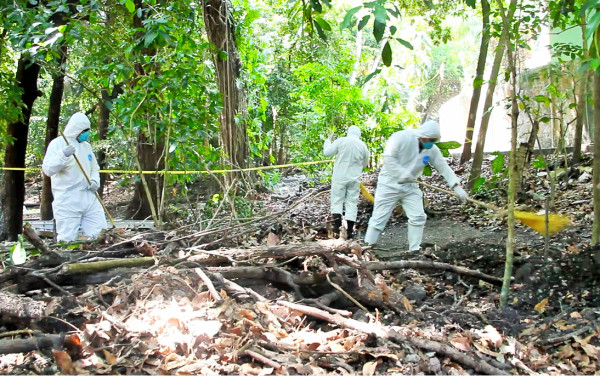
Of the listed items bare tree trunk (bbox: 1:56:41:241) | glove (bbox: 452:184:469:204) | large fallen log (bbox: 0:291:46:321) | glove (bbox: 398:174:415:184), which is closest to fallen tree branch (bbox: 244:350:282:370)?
large fallen log (bbox: 0:291:46:321)

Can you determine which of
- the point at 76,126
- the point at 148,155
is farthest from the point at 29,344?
the point at 148,155

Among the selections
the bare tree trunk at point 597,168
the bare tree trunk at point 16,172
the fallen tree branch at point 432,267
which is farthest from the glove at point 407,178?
the bare tree trunk at point 16,172

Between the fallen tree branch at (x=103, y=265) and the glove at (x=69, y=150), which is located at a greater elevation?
the glove at (x=69, y=150)

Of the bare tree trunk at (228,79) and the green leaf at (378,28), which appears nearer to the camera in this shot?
the green leaf at (378,28)

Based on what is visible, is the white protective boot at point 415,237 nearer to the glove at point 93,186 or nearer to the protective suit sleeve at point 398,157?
the protective suit sleeve at point 398,157

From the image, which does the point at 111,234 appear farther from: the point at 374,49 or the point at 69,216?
the point at 374,49

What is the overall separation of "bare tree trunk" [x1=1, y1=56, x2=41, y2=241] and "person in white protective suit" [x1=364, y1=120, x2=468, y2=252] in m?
6.20

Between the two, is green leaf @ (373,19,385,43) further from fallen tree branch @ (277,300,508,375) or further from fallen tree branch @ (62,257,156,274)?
fallen tree branch @ (62,257,156,274)

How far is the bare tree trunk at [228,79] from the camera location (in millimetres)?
9227

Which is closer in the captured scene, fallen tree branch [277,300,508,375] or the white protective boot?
fallen tree branch [277,300,508,375]

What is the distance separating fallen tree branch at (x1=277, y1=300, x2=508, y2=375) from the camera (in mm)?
3258

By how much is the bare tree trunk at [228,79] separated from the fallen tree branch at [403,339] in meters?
5.51

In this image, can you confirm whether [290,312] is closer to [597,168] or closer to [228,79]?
[597,168]

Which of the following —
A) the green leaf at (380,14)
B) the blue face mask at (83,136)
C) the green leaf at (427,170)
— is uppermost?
the green leaf at (380,14)
